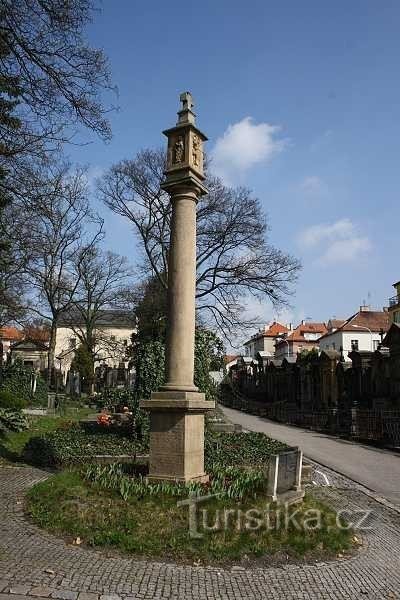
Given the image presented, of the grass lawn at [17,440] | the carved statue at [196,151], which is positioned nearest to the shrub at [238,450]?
the grass lawn at [17,440]

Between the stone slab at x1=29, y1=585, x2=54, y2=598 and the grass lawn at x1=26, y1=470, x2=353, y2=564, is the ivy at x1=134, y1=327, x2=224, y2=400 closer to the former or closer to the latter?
the grass lawn at x1=26, y1=470, x2=353, y2=564

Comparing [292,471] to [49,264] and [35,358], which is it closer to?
[49,264]

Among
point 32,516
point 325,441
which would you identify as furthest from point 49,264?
point 32,516

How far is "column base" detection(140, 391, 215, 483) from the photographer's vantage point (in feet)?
27.4

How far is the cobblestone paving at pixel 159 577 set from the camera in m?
5.07

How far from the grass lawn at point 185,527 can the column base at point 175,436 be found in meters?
0.85

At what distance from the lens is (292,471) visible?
8.41 metres

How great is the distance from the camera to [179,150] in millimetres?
9711

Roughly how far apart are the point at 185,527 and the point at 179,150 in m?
6.10

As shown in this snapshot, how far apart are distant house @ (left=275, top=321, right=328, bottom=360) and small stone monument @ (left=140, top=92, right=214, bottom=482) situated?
8057cm

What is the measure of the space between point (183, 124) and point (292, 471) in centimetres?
597

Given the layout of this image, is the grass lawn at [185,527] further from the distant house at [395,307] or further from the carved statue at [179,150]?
the distant house at [395,307]

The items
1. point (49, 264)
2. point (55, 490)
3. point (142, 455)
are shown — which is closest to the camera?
point (55, 490)

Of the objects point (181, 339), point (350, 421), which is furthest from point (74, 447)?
point (350, 421)
